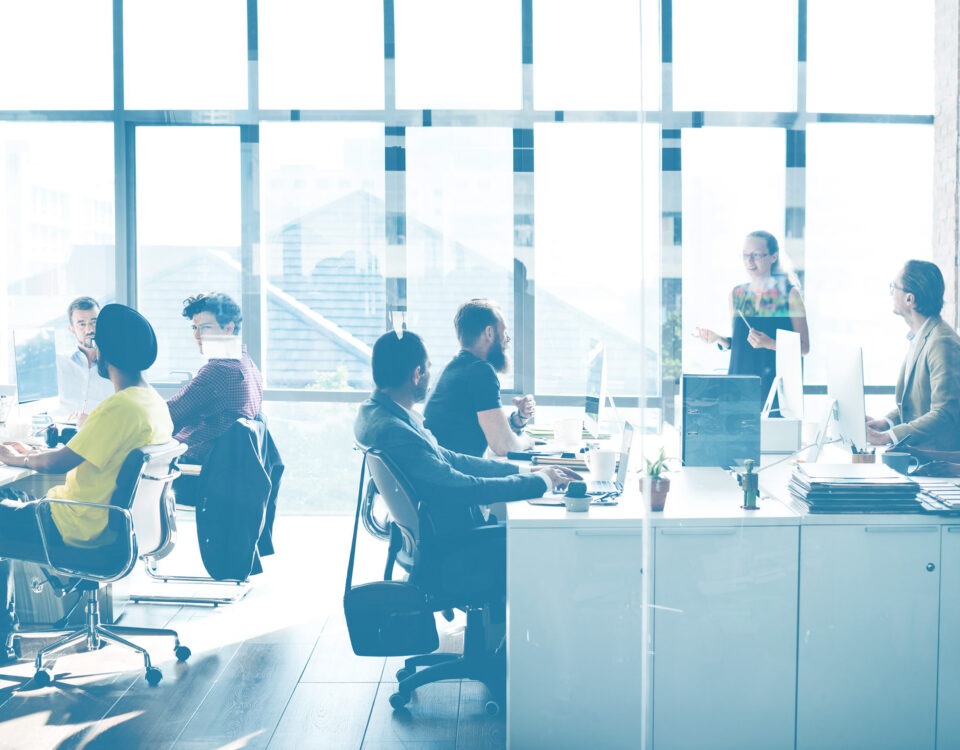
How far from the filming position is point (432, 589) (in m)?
2.87

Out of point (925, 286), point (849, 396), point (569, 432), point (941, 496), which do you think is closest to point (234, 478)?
point (569, 432)

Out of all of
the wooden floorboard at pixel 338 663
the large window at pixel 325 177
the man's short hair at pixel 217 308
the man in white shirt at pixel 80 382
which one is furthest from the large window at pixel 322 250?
the wooden floorboard at pixel 338 663

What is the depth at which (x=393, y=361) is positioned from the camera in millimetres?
2943

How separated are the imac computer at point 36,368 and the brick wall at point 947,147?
3782mm

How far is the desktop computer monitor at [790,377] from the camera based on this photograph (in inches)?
130

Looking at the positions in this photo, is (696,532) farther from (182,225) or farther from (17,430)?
(182,225)

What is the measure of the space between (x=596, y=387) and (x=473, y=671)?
3.85 feet

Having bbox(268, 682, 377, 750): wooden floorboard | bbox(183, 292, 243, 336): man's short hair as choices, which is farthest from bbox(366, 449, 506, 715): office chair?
bbox(183, 292, 243, 336): man's short hair

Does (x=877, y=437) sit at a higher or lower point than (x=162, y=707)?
higher

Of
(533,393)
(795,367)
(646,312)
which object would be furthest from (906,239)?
(533,393)

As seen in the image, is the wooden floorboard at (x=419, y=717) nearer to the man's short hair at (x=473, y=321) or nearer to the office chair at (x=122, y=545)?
the office chair at (x=122, y=545)

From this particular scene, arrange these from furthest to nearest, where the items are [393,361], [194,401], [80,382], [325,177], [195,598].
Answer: [325,177] → [80,382] → [195,598] → [194,401] → [393,361]

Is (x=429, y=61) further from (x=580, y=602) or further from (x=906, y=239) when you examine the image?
(x=580, y=602)

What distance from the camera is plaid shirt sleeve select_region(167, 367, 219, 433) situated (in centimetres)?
397
